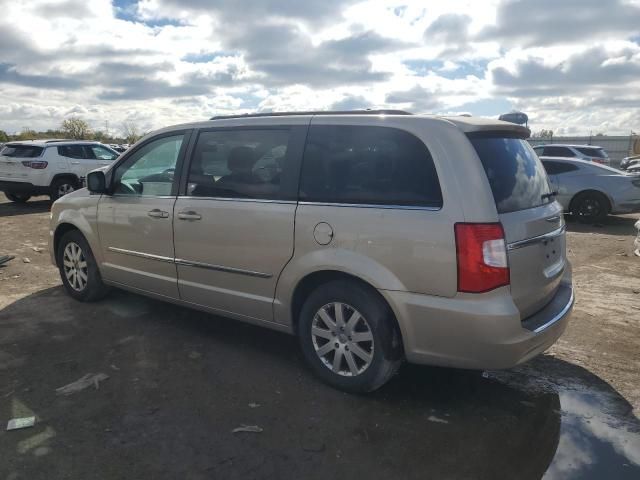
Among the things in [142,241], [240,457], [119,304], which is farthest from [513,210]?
[119,304]

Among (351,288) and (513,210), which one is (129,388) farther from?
(513,210)

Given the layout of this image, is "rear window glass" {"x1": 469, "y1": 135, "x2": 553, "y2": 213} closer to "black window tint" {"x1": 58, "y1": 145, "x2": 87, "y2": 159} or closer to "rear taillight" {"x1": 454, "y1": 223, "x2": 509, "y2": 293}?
"rear taillight" {"x1": 454, "y1": 223, "x2": 509, "y2": 293}

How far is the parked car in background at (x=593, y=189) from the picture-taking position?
36.3 feet

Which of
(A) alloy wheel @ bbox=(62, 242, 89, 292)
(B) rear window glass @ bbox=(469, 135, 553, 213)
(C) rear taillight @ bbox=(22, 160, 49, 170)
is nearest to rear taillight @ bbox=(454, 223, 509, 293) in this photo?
(B) rear window glass @ bbox=(469, 135, 553, 213)

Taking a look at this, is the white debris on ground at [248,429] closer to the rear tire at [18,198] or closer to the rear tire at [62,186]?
the rear tire at [62,186]

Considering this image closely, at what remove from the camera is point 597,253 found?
8281 mm

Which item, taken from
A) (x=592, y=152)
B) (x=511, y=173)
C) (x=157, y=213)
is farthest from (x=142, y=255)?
(x=592, y=152)

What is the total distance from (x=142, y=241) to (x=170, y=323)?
32.5 inches

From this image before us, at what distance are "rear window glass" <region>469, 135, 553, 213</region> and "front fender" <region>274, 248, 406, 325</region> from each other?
793 mm

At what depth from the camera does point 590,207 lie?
37.1ft

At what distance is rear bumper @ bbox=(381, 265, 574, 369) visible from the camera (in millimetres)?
3045

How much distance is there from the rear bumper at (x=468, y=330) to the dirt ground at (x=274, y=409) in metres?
0.44

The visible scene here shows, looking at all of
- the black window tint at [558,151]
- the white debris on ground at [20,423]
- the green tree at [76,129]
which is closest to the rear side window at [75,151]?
the white debris on ground at [20,423]

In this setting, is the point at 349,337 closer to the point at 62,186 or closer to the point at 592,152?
the point at 62,186
